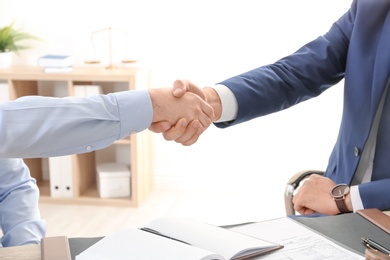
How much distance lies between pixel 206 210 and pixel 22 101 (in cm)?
246

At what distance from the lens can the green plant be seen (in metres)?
3.84

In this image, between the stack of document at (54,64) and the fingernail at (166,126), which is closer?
the fingernail at (166,126)

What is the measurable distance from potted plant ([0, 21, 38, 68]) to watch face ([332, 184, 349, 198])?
271 cm

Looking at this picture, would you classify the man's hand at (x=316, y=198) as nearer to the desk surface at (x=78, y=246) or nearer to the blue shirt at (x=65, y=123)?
the desk surface at (x=78, y=246)

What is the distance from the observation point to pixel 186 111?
6.22 ft

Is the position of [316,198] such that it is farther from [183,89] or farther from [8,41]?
[8,41]

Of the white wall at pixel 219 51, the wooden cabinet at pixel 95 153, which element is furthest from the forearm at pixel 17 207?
the white wall at pixel 219 51

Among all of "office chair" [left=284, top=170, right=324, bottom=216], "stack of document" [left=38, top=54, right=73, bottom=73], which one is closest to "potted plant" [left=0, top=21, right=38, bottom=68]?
"stack of document" [left=38, top=54, right=73, bottom=73]

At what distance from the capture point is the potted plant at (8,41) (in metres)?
3.83

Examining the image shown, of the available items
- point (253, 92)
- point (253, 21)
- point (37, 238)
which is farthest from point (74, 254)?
point (253, 21)

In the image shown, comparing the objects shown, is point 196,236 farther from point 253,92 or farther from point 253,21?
point 253,21

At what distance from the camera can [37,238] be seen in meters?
1.69

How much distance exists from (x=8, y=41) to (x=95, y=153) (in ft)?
3.03

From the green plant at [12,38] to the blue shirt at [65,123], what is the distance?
2436mm
